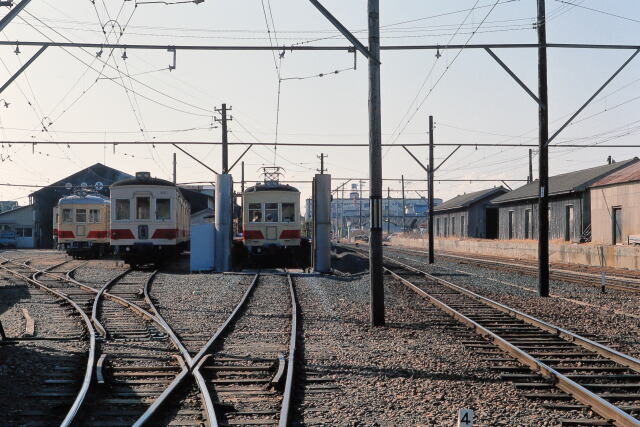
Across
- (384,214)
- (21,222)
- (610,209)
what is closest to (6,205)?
(21,222)

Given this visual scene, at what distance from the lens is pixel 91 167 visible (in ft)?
202

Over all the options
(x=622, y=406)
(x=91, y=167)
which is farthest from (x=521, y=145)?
(x=91, y=167)

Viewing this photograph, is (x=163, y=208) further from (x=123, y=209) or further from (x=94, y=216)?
(x=94, y=216)

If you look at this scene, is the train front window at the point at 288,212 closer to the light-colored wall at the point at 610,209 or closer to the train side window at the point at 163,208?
the train side window at the point at 163,208

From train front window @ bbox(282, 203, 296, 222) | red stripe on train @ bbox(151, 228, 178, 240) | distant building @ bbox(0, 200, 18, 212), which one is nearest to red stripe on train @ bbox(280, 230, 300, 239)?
train front window @ bbox(282, 203, 296, 222)

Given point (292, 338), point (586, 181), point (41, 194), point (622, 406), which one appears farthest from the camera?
point (41, 194)

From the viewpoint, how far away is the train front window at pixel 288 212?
2708 cm

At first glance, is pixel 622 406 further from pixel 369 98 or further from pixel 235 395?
pixel 369 98

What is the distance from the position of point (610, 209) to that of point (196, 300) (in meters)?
22.2

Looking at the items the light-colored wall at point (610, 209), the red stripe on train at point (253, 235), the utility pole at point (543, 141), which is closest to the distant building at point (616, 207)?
the light-colored wall at point (610, 209)

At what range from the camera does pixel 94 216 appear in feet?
109

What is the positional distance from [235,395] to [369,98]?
6.23 metres

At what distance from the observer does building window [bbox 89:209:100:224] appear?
109 feet

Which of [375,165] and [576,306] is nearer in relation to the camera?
[375,165]
